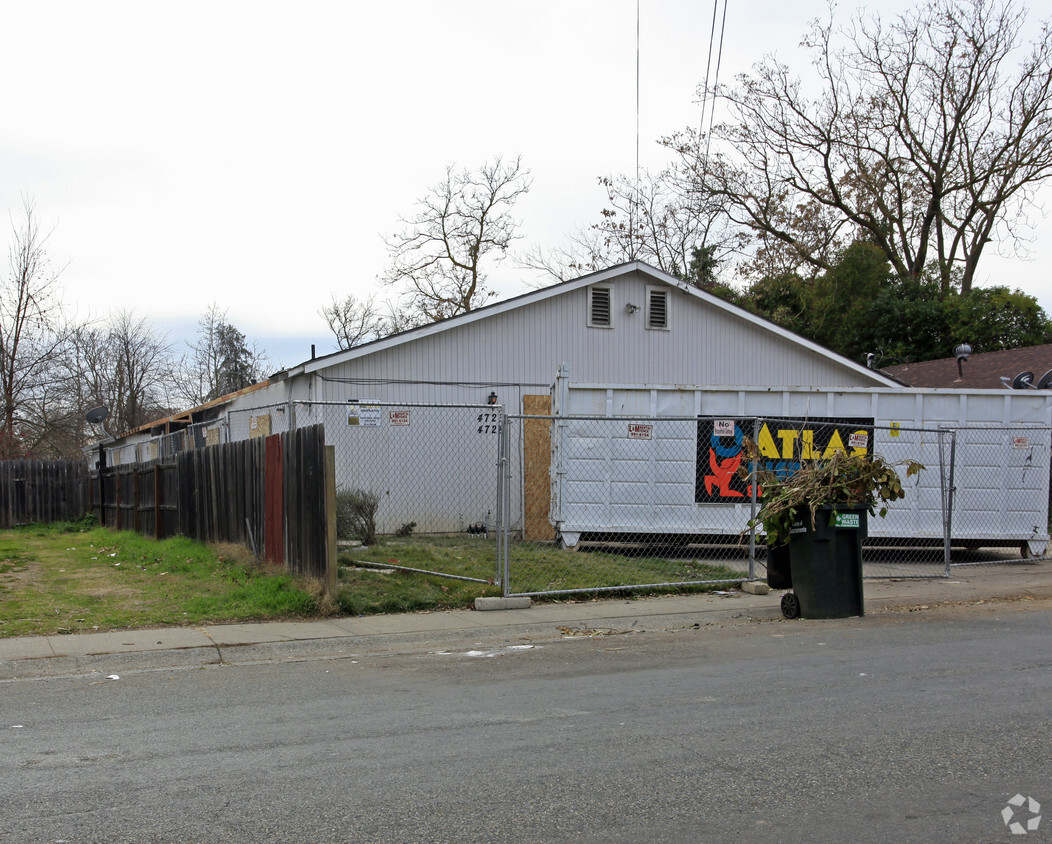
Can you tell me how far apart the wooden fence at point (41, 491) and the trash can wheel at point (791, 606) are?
21564mm

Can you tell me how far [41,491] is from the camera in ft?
82.3

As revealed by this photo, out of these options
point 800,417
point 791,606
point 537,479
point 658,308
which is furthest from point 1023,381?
point 791,606

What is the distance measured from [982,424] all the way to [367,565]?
9754mm

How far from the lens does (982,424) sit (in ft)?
47.9

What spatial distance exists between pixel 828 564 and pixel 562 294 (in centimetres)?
1014

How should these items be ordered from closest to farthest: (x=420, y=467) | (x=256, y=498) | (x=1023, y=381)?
(x=256, y=498)
(x=420, y=467)
(x=1023, y=381)

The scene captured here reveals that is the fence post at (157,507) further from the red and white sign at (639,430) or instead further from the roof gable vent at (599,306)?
the red and white sign at (639,430)

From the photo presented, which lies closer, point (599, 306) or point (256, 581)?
point (256, 581)

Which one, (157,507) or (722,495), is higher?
(722,495)

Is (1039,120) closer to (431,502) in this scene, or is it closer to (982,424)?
(982,424)

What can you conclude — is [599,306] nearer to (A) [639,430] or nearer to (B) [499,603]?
(A) [639,430]

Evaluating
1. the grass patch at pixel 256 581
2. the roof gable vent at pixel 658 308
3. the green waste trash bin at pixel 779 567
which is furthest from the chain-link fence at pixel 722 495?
the roof gable vent at pixel 658 308

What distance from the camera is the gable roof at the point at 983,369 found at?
910 inches

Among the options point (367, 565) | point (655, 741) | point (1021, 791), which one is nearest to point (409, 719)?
point (655, 741)
